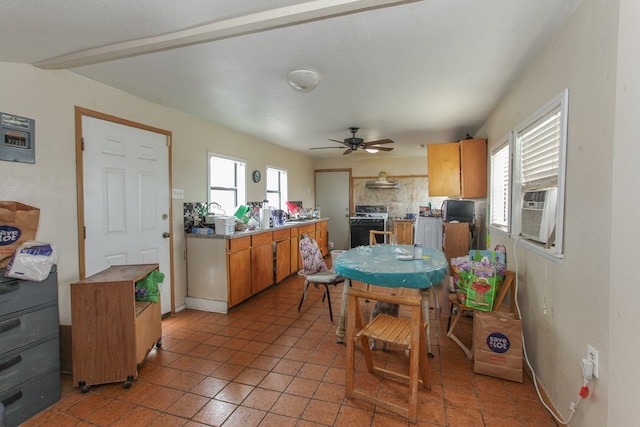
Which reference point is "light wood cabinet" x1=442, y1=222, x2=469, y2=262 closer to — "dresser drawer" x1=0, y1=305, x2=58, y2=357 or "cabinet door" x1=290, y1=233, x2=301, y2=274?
"cabinet door" x1=290, y1=233, x2=301, y2=274

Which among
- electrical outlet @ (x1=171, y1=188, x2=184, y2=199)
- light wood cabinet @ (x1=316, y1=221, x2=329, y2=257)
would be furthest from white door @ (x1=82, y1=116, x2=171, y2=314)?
light wood cabinet @ (x1=316, y1=221, x2=329, y2=257)

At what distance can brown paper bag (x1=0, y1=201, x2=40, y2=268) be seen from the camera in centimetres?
174

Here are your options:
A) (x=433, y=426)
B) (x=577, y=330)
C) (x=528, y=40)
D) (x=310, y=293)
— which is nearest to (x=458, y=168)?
(x=528, y=40)

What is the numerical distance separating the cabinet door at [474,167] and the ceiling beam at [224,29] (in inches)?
113

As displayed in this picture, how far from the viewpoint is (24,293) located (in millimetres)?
1730

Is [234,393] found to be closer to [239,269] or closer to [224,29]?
[239,269]

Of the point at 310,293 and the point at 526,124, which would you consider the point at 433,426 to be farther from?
the point at 310,293

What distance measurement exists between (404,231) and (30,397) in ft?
18.2

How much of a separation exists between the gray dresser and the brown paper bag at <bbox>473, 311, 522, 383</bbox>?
2756mm

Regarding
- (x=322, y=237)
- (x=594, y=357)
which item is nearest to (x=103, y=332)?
(x=594, y=357)

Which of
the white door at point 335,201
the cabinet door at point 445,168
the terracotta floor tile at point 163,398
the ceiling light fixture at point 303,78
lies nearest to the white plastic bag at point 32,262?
the terracotta floor tile at point 163,398

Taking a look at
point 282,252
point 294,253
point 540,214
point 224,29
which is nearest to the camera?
point 224,29

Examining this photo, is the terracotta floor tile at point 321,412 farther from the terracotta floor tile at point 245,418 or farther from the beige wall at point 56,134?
the beige wall at point 56,134

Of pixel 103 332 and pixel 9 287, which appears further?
pixel 103 332
